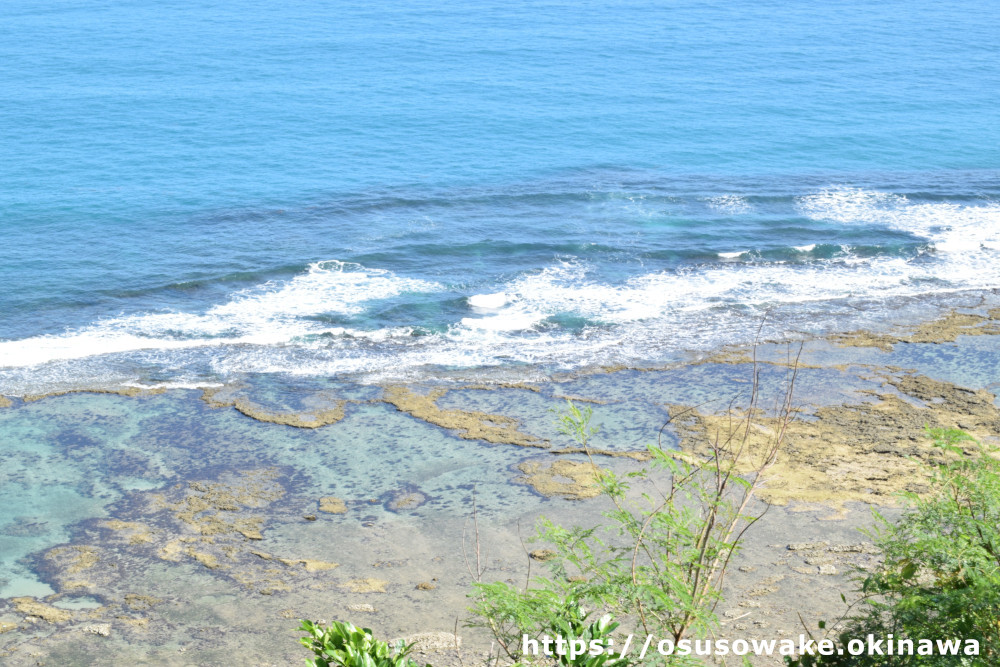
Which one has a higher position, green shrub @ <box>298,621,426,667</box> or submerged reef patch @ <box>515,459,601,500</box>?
green shrub @ <box>298,621,426,667</box>

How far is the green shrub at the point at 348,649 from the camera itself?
6855 mm

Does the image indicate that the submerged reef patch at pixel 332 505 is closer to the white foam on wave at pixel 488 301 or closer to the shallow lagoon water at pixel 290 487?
the shallow lagoon water at pixel 290 487

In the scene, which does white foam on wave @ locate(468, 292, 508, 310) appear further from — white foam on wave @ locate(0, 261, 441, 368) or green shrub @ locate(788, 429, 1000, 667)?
green shrub @ locate(788, 429, 1000, 667)

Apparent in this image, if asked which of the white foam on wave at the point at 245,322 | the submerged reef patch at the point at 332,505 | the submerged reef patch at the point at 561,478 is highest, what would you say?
the white foam on wave at the point at 245,322

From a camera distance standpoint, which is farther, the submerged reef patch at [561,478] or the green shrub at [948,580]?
the submerged reef patch at [561,478]

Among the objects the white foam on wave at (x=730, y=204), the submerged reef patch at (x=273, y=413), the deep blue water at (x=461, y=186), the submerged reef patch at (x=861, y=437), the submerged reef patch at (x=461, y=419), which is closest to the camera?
the submerged reef patch at (x=861, y=437)

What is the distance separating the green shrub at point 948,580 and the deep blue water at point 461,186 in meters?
13.0

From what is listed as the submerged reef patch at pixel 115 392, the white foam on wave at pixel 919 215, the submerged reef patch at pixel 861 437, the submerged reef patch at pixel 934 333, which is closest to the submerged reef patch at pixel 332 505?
the submerged reef patch at pixel 115 392

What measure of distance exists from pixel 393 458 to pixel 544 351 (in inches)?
227

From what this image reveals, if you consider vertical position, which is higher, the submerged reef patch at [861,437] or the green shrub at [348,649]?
the green shrub at [348,649]

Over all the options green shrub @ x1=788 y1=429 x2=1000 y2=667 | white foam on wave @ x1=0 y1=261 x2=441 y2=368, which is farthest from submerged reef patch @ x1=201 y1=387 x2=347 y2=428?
green shrub @ x1=788 y1=429 x2=1000 y2=667

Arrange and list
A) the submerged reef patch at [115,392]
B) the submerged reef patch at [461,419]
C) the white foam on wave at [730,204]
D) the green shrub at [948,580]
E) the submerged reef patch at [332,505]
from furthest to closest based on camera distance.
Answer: the white foam on wave at [730,204] → the submerged reef patch at [115,392] → the submerged reef patch at [461,419] → the submerged reef patch at [332,505] → the green shrub at [948,580]

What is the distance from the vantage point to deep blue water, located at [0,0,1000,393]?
76.9 ft

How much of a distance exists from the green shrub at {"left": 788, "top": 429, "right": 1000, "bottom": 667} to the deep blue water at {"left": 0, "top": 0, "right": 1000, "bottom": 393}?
13.0 m
